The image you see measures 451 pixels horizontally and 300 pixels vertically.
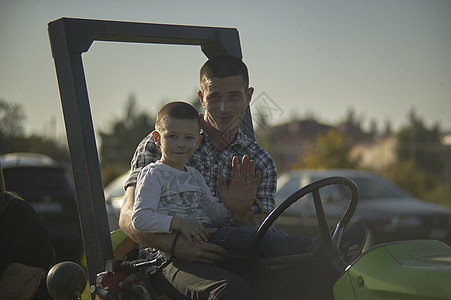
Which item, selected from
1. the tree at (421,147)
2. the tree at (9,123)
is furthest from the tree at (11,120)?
the tree at (421,147)

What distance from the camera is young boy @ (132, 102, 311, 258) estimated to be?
2.31 m

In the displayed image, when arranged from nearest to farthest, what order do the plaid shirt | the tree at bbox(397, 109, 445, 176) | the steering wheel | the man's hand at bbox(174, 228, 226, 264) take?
the steering wheel → the man's hand at bbox(174, 228, 226, 264) → the plaid shirt → the tree at bbox(397, 109, 445, 176)

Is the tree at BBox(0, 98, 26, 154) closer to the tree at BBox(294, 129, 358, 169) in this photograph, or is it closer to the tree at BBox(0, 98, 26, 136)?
the tree at BBox(0, 98, 26, 136)

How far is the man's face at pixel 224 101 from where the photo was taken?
115 inches

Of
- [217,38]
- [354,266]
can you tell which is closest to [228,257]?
[354,266]

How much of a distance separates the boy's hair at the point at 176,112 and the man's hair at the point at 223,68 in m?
0.43

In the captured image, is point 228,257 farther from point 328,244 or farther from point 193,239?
point 328,244

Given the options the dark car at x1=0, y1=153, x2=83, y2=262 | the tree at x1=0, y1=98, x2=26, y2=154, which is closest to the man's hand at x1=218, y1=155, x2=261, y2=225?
the dark car at x1=0, y1=153, x2=83, y2=262

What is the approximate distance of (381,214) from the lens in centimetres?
989

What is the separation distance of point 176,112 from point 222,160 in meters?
0.54

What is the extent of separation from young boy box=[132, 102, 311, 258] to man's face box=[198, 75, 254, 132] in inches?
13.8

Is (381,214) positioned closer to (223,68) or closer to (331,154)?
(223,68)

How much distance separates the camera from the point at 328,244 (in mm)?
2123

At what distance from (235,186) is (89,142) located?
0.65 metres
